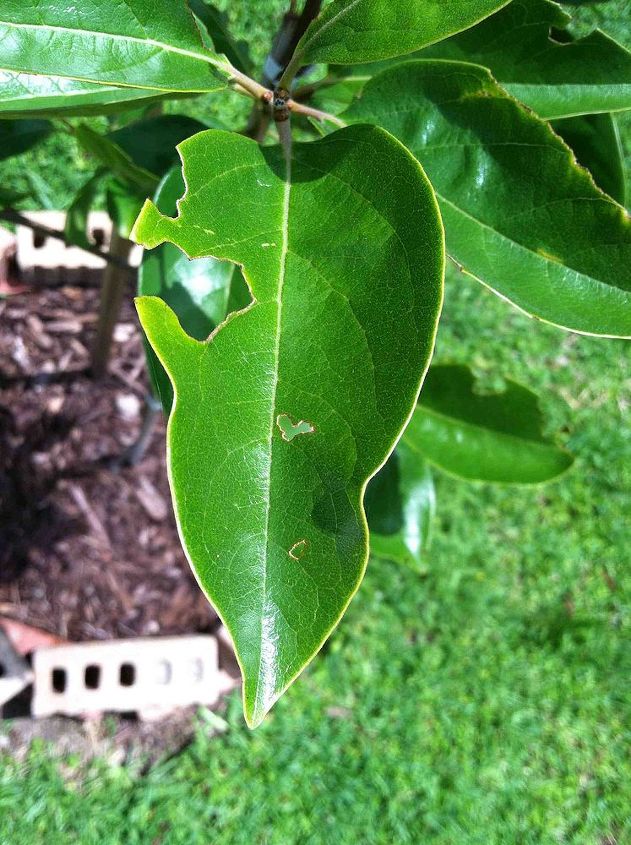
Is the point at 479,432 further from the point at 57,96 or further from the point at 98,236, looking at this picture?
the point at 98,236

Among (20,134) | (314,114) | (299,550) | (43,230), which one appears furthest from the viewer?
(43,230)

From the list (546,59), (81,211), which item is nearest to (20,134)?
(81,211)

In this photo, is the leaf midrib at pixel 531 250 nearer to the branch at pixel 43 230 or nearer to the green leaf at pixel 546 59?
the green leaf at pixel 546 59

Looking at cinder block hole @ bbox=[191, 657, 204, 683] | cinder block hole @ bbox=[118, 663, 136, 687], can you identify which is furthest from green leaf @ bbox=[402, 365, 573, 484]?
cinder block hole @ bbox=[118, 663, 136, 687]

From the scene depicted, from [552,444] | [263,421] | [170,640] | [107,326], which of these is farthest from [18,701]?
[263,421]

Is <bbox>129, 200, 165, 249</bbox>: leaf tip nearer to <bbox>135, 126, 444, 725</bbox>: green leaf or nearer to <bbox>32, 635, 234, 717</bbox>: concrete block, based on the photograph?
<bbox>135, 126, 444, 725</bbox>: green leaf

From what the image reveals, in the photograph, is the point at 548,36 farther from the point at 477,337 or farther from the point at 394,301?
the point at 477,337
